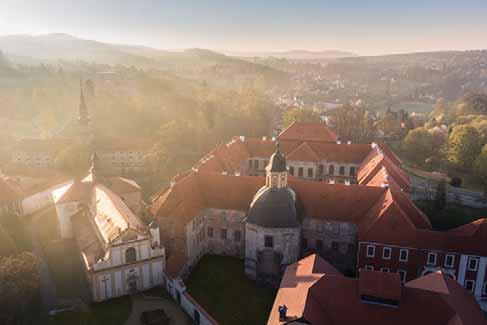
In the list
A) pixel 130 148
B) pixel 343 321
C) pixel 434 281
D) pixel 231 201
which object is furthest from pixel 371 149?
pixel 130 148

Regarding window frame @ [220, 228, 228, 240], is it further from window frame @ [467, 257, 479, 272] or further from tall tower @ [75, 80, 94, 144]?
tall tower @ [75, 80, 94, 144]

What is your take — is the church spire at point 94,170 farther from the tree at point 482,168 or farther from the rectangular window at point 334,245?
the tree at point 482,168

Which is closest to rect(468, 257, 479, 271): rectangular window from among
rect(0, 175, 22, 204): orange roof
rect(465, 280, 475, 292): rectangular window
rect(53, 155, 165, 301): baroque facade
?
rect(465, 280, 475, 292): rectangular window

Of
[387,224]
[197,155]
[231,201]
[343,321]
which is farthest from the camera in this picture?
[197,155]

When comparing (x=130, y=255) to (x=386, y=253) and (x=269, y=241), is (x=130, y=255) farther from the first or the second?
(x=386, y=253)

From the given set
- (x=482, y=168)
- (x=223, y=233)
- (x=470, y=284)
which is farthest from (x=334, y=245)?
(x=482, y=168)

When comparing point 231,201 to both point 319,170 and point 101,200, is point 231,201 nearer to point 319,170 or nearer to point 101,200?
point 101,200
